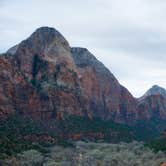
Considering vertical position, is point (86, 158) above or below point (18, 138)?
below

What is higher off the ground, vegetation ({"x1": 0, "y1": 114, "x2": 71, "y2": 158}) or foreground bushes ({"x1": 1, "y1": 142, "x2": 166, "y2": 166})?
vegetation ({"x1": 0, "y1": 114, "x2": 71, "y2": 158})

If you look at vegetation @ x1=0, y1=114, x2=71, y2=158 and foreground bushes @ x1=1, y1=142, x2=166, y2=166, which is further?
vegetation @ x1=0, y1=114, x2=71, y2=158

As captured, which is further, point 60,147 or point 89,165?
point 60,147

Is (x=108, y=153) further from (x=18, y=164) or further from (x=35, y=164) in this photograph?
(x=18, y=164)

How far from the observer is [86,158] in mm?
174125

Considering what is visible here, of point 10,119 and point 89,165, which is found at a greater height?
point 10,119

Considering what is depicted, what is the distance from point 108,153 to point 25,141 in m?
27.2

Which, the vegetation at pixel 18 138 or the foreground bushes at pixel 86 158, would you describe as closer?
the foreground bushes at pixel 86 158

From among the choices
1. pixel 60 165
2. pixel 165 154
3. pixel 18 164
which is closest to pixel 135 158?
pixel 165 154

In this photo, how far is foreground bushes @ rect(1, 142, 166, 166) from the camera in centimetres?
15231

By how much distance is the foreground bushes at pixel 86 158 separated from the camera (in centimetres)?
15231

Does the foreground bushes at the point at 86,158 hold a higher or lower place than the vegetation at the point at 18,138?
lower

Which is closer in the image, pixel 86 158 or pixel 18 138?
pixel 86 158

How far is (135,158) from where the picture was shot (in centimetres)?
17075
